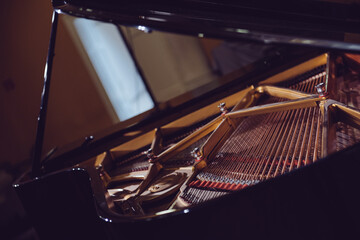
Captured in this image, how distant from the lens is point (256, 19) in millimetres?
1205

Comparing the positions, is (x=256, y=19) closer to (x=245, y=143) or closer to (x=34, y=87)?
(x=245, y=143)

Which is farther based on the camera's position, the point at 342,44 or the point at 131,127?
the point at 131,127

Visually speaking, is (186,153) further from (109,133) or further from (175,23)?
(175,23)

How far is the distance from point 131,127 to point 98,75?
177 inches

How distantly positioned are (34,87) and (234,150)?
5.63 metres

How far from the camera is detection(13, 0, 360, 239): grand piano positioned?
43.1 inches

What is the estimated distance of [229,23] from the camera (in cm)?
118

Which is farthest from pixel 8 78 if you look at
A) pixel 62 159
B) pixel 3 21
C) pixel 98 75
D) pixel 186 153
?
pixel 186 153

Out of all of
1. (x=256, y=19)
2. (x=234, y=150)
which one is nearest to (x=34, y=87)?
(x=234, y=150)

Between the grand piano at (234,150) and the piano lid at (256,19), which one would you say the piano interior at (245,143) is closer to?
the grand piano at (234,150)

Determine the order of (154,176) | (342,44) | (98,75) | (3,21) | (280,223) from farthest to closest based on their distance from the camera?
(98,75)
(3,21)
(154,176)
(280,223)
(342,44)

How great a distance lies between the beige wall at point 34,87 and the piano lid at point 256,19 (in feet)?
17.6

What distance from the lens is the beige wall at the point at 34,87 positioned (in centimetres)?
589

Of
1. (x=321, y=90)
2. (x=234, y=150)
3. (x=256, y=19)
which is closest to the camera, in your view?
(x=256, y=19)
